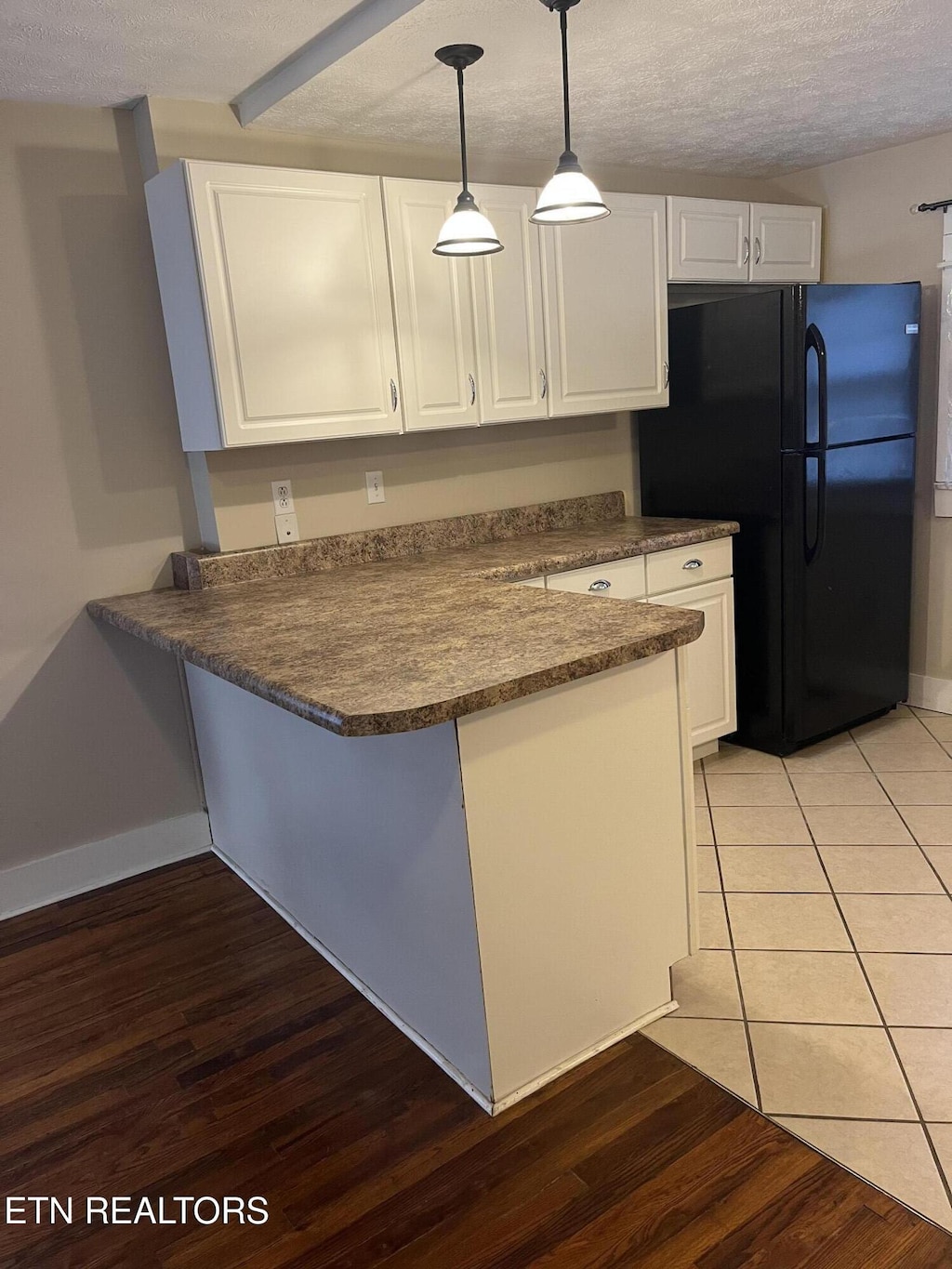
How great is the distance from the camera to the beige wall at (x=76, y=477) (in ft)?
8.17

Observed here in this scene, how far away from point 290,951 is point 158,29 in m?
2.16

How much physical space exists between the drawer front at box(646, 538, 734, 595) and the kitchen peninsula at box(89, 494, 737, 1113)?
0.90 metres

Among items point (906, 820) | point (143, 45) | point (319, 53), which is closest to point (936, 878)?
point (906, 820)

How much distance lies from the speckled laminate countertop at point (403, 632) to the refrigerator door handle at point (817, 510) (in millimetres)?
690

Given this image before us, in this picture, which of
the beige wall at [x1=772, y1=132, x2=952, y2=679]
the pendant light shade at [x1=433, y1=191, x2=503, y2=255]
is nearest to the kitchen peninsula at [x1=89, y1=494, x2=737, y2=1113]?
the pendant light shade at [x1=433, y1=191, x2=503, y2=255]

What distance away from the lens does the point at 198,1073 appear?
1968mm

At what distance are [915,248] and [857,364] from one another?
2.37 feet

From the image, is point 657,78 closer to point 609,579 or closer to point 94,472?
point 609,579

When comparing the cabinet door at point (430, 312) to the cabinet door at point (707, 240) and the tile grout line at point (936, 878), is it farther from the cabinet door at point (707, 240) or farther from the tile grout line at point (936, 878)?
the tile grout line at point (936, 878)

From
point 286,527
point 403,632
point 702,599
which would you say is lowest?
point 702,599

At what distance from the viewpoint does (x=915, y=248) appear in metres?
3.57

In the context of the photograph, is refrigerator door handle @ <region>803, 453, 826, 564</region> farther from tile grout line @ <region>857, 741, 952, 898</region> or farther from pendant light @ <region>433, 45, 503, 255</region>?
pendant light @ <region>433, 45, 503, 255</region>

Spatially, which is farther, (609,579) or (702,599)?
(702,599)

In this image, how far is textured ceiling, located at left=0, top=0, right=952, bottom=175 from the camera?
6.49ft
